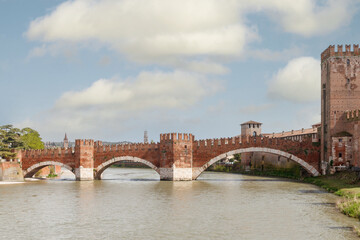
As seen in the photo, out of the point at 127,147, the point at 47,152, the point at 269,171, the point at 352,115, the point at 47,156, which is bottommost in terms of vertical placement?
the point at 269,171

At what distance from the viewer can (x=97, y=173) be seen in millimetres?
39062

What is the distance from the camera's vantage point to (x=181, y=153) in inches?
1415

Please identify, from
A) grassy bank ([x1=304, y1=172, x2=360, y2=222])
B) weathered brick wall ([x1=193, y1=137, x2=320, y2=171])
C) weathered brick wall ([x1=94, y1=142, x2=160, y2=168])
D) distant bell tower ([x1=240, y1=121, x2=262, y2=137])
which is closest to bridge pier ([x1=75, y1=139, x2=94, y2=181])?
weathered brick wall ([x1=94, y1=142, x2=160, y2=168])

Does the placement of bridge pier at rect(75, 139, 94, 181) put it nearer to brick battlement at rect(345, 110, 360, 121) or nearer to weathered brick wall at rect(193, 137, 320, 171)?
weathered brick wall at rect(193, 137, 320, 171)

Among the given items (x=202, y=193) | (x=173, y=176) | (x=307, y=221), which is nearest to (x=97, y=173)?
(x=173, y=176)

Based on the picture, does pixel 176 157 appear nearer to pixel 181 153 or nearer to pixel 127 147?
pixel 181 153

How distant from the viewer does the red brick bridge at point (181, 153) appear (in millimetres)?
35469

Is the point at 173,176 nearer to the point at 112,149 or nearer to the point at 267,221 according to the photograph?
the point at 112,149

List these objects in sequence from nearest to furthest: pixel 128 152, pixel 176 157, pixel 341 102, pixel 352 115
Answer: pixel 352 115 < pixel 341 102 < pixel 176 157 < pixel 128 152

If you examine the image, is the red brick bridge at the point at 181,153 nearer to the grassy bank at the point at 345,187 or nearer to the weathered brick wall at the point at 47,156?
the weathered brick wall at the point at 47,156

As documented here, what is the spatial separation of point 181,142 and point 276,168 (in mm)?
15543

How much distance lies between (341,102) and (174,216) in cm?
2064

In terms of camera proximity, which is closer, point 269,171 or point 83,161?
point 83,161

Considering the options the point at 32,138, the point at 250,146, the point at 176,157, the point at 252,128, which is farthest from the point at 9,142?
the point at 252,128
